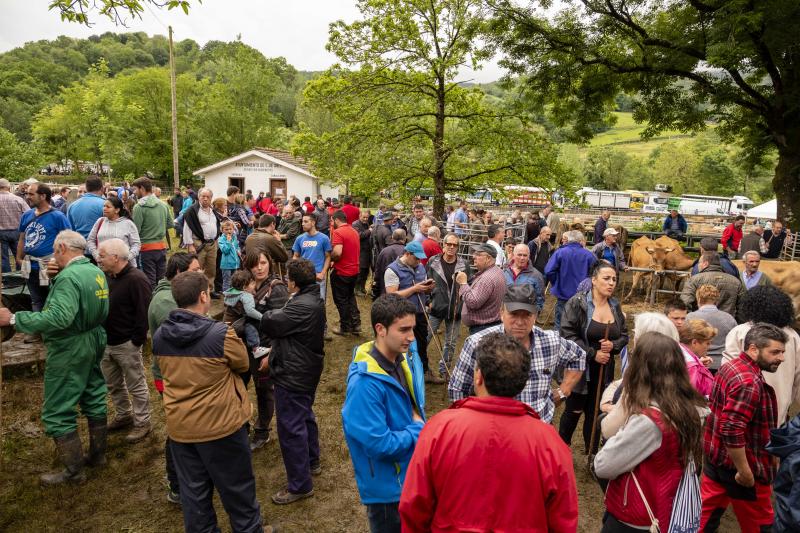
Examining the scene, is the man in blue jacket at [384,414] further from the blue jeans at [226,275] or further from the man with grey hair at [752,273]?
the blue jeans at [226,275]

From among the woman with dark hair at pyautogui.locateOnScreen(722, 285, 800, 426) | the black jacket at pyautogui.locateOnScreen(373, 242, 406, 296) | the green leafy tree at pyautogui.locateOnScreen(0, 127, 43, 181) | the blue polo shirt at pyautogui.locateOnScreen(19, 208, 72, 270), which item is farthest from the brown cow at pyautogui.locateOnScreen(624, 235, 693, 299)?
the green leafy tree at pyautogui.locateOnScreen(0, 127, 43, 181)

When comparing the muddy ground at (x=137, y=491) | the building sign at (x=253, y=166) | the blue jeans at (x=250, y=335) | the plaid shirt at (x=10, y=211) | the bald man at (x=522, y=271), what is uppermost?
the building sign at (x=253, y=166)

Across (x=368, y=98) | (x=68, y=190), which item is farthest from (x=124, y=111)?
(x=368, y=98)

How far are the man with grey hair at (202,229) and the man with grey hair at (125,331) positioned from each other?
372cm

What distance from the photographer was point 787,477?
2.51m

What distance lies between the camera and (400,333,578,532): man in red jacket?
182cm

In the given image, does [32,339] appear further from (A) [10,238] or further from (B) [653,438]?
(B) [653,438]

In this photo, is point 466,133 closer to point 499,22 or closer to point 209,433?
point 499,22

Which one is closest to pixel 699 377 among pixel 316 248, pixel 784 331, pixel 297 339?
pixel 784 331

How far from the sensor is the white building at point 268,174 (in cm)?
2910

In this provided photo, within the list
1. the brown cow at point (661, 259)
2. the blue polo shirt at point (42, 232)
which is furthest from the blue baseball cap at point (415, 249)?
the brown cow at point (661, 259)

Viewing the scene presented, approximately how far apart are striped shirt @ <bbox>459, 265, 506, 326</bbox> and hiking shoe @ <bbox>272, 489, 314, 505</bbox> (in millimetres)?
2476

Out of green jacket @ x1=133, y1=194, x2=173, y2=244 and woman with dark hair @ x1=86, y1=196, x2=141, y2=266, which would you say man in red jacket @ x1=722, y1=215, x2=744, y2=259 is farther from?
woman with dark hair @ x1=86, y1=196, x2=141, y2=266

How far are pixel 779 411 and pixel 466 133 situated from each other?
34.6 ft
